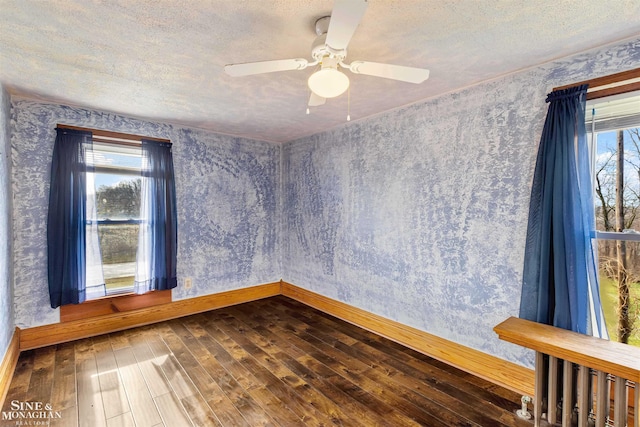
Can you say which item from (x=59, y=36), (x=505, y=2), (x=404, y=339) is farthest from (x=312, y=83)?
(x=404, y=339)

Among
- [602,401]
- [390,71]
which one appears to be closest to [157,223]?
[390,71]

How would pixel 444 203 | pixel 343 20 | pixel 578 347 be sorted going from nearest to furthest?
1. pixel 343 20
2. pixel 578 347
3. pixel 444 203

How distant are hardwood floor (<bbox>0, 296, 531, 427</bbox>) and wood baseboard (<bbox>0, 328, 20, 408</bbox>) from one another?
48 millimetres

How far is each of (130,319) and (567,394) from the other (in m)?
3.92

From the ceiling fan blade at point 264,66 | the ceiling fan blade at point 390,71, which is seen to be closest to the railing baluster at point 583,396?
the ceiling fan blade at point 390,71

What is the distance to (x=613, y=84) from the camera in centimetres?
177

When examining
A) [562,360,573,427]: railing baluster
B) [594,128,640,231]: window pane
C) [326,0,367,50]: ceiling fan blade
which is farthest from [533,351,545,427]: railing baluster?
[326,0,367,50]: ceiling fan blade

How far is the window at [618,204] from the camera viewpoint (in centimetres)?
179

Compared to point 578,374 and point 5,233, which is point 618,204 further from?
point 5,233

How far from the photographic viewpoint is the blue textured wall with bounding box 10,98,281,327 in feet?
8.83

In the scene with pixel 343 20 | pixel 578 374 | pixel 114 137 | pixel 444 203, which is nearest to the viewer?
pixel 343 20

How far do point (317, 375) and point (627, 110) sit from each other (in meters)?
2.82

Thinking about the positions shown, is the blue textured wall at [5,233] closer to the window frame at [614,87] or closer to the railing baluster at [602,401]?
the railing baluster at [602,401]

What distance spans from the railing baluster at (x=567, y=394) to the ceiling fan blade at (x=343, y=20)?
212cm
